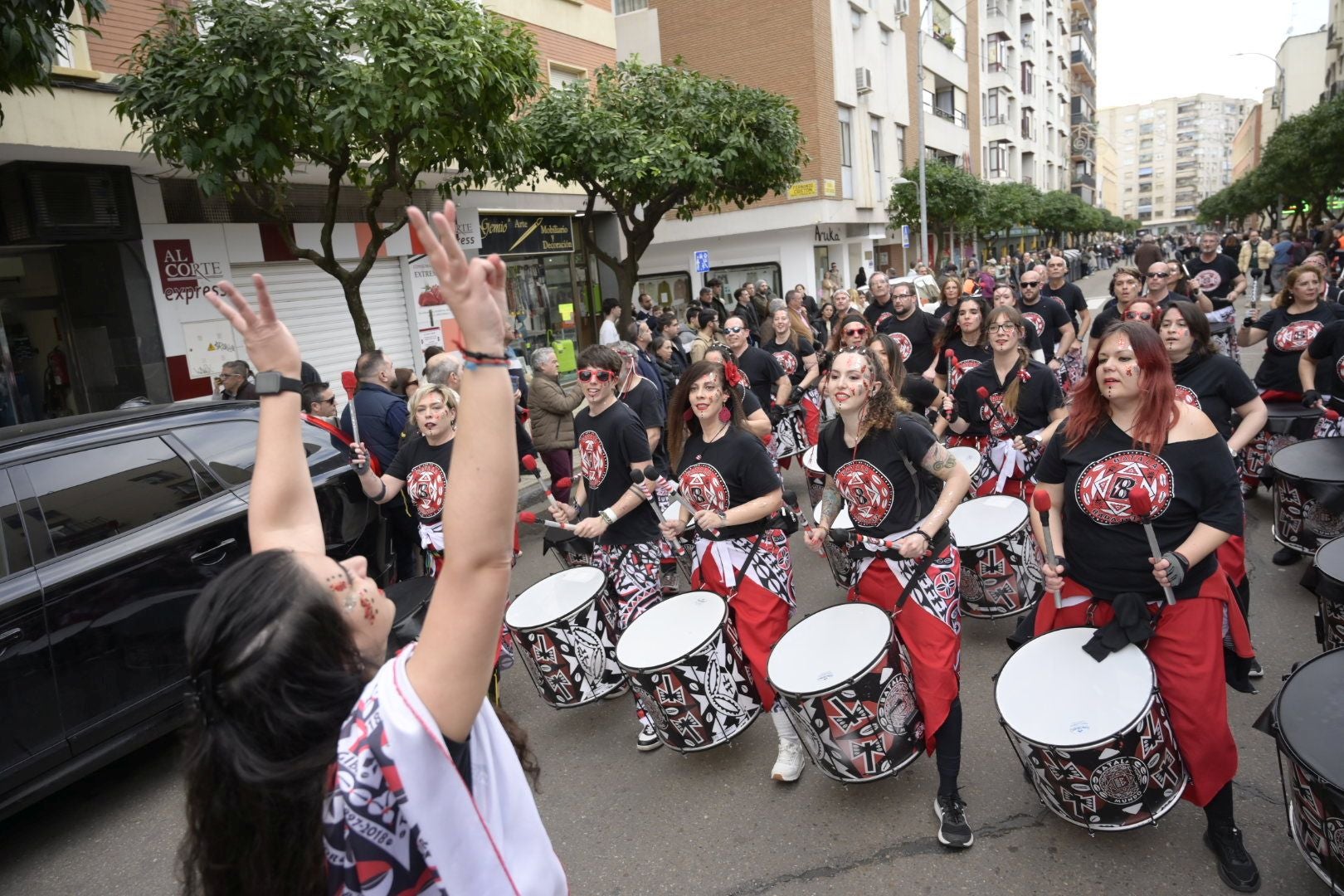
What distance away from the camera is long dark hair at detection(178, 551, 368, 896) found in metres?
1.28

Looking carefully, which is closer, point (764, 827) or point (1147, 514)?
point (1147, 514)

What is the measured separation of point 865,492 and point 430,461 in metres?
2.43

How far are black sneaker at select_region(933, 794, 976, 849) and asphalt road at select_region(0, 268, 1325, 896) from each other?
2.1 inches

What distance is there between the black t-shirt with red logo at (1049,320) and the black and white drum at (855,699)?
19.6 feet

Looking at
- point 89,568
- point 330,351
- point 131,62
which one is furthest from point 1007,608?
point 330,351

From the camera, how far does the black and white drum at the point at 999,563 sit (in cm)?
461

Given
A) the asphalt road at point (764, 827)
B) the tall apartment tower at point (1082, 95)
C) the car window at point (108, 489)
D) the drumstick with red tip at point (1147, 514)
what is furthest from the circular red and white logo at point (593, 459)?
the tall apartment tower at point (1082, 95)

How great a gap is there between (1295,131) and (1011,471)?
4093 centimetres

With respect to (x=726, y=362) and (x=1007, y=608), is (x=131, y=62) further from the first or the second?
(x=1007, y=608)

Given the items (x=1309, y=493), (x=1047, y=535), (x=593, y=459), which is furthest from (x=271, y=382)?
(x=1309, y=493)

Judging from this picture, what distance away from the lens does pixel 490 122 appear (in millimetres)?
9445

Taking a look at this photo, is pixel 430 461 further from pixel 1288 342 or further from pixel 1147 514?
pixel 1288 342

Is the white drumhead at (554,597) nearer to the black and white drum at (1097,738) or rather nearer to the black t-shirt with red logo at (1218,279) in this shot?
the black and white drum at (1097,738)

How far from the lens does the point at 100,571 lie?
3846 mm
